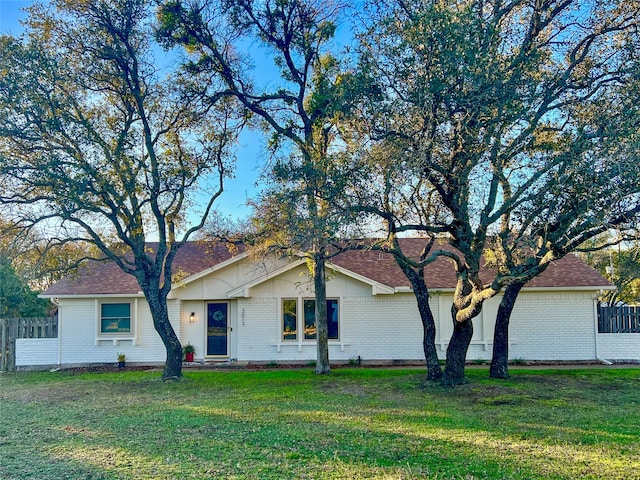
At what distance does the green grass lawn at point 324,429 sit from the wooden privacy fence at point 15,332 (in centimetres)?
431

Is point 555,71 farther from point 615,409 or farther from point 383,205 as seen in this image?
point 615,409

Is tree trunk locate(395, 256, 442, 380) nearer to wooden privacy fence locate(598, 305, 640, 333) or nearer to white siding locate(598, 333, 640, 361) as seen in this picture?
white siding locate(598, 333, 640, 361)

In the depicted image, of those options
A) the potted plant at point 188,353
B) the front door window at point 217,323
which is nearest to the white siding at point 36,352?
the potted plant at point 188,353

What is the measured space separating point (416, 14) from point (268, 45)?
18.8 feet

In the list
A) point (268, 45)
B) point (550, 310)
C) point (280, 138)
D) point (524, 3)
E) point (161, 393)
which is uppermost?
point (268, 45)

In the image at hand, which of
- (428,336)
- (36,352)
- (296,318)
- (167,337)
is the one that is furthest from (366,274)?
(36,352)

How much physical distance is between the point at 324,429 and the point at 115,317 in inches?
467

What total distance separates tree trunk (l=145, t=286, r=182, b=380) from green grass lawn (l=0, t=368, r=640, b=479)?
1.95 ft

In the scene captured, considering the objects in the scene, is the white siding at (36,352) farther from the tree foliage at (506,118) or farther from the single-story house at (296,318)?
the tree foliage at (506,118)

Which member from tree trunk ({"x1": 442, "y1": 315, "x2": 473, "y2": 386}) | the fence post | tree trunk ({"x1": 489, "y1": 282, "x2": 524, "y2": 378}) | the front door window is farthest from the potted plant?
tree trunk ({"x1": 489, "y1": 282, "x2": 524, "y2": 378})

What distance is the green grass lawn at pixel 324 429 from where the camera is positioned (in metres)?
5.80

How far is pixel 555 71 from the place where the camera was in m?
9.77

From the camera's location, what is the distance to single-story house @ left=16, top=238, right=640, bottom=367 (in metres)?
16.6

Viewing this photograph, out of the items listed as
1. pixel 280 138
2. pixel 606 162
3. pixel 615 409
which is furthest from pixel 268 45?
pixel 615 409
